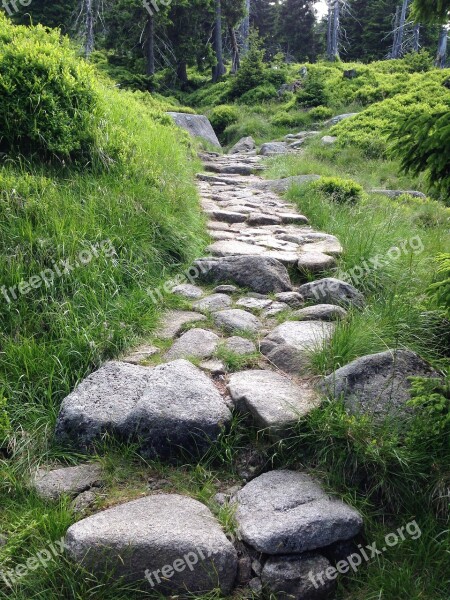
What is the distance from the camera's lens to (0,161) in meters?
4.54

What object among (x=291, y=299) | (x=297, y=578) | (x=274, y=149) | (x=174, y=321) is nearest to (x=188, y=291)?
(x=174, y=321)

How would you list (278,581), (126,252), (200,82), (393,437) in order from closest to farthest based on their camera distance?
(278,581) < (393,437) < (126,252) < (200,82)

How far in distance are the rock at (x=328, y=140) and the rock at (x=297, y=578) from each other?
37.6 feet

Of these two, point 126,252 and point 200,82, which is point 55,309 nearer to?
point 126,252

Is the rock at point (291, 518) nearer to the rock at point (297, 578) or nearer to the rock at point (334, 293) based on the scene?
A: the rock at point (297, 578)

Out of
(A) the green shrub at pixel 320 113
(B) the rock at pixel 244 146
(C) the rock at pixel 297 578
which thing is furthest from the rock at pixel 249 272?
(A) the green shrub at pixel 320 113

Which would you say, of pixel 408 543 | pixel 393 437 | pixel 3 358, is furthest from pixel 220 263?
pixel 408 543

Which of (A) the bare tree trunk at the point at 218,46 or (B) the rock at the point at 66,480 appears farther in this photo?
(A) the bare tree trunk at the point at 218,46

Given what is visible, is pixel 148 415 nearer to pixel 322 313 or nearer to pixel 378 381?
pixel 378 381

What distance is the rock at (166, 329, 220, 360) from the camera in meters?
3.48

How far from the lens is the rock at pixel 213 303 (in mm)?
4188

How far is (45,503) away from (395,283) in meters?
3.20

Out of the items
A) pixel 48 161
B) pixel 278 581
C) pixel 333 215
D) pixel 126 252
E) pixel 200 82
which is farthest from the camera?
pixel 200 82

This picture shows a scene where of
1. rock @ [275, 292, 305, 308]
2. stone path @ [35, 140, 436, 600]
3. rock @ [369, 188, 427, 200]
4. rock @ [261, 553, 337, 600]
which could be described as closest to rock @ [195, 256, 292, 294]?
stone path @ [35, 140, 436, 600]
